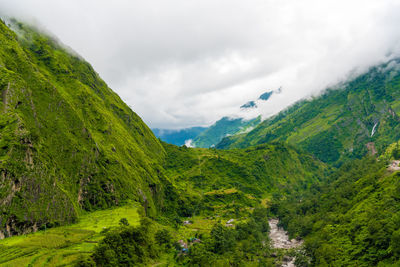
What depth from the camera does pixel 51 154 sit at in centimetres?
12569

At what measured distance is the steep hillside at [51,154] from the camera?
9862 centimetres

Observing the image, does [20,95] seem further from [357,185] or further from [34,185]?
[357,185]

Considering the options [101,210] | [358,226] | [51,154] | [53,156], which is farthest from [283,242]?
[51,154]

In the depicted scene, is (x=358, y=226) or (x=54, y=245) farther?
(x=358, y=226)

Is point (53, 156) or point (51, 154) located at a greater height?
point (51, 154)

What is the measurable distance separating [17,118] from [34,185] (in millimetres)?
33137

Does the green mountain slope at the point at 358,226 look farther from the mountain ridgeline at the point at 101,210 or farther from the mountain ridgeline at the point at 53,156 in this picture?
the mountain ridgeline at the point at 53,156

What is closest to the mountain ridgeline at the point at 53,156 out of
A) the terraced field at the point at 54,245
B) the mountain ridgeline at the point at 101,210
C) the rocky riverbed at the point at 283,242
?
the mountain ridgeline at the point at 101,210

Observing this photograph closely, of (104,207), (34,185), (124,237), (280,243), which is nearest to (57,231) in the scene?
(34,185)

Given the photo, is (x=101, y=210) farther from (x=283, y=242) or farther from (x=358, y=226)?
(x=358, y=226)

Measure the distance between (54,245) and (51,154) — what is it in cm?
5574

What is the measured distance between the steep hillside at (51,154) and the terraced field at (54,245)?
7.84m

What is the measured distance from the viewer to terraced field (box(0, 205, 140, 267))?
7400 centimetres

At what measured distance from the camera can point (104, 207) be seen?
142m
